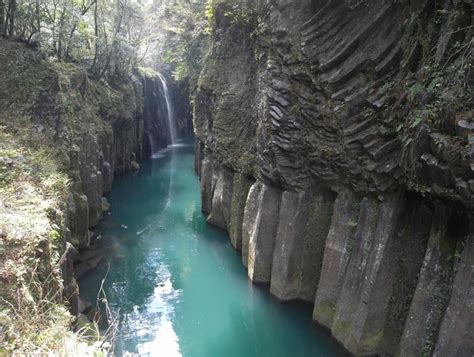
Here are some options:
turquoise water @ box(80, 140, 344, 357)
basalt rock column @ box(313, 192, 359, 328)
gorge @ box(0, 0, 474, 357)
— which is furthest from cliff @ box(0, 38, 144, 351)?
basalt rock column @ box(313, 192, 359, 328)

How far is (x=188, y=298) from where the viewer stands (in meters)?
13.8

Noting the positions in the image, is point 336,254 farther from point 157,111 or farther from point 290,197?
point 157,111

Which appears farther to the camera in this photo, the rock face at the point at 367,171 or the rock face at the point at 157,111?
the rock face at the point at 157,111

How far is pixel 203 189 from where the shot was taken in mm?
20906

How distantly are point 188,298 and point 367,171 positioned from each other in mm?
7501

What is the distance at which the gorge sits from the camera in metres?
8.06

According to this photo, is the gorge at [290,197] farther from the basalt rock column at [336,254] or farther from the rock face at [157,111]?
the rock face at [157,111]

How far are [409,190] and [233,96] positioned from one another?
9444mm

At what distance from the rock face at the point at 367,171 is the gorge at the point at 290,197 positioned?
0.13 ft

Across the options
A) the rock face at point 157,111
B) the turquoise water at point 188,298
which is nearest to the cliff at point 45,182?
the turquoise water at point 188,298

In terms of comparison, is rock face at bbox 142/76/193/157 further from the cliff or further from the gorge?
the gorge

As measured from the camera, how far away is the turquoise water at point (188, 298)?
37.2ft

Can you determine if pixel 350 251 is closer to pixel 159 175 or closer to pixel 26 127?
pixel 26 127

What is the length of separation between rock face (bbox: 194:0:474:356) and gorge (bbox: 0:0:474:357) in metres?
0.04
